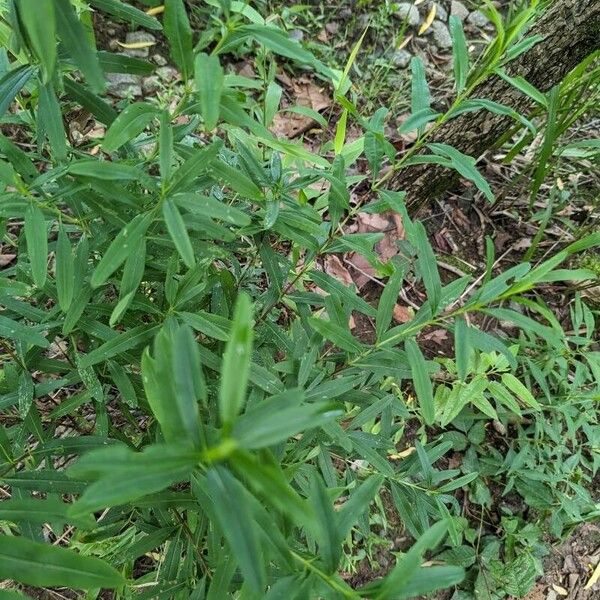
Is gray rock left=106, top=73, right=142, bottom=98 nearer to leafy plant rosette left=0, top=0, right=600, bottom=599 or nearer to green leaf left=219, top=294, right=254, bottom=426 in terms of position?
leafy plant rosette left=0, top=0, right=600, bottom=599

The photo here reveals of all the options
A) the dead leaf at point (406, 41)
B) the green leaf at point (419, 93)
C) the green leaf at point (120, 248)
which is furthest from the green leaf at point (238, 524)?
the dead leaf at point (406, 41)

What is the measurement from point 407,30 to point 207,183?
2.30 metres

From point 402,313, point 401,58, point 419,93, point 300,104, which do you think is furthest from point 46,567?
point 401,58

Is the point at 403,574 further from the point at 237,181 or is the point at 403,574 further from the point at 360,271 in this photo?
the point at 360,271

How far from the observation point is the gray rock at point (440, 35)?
2846mm

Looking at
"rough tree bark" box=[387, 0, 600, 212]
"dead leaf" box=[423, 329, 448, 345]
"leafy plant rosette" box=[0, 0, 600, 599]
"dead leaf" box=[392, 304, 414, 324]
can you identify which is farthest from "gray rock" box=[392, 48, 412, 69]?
"leafy plant rosette" box=[0, 0, 600, 599]

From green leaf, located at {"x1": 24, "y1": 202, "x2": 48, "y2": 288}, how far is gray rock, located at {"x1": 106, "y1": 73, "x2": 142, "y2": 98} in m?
1.57

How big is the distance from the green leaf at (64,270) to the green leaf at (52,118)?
13 centimetres

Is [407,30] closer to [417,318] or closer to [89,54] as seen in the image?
[417,318]

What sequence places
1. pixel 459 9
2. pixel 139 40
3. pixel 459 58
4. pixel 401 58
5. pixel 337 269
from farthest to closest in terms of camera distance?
pixel 459 9 < pixel 401 58 < pixel 139 40 < pixel 337 269 < pixel 459 58

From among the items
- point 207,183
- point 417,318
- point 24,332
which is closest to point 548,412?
point 417,318

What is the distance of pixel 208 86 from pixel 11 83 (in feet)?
1.07

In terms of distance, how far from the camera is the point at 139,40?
7.86ft

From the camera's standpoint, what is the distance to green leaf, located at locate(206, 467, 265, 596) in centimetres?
50
